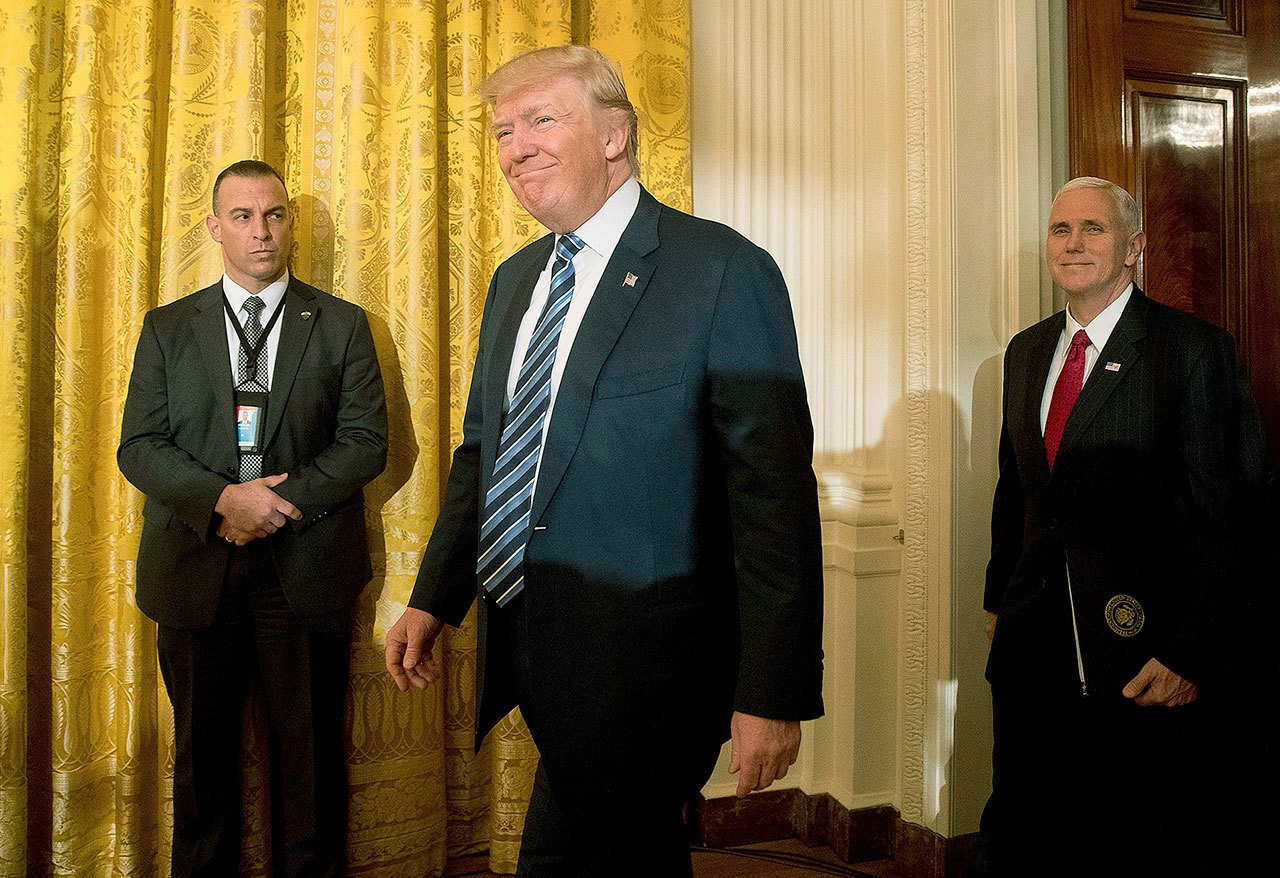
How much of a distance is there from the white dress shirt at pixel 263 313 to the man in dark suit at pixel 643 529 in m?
1.22

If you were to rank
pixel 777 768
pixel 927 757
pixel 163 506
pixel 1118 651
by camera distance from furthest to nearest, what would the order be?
pixel 927 757
pixel 163 506
pixel 1118 651
pixel 777 768

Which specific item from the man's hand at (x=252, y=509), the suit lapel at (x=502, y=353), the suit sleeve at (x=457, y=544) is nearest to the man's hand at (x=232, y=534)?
the man's hand at (x=252, y=509)

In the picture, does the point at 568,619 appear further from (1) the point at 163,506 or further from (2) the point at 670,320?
(1) the point at 163,506

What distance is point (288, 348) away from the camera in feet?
8.16

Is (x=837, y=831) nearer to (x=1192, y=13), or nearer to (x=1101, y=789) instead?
(x=1101, y=789)

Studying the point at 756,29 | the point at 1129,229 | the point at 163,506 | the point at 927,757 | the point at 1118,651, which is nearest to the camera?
the point at 1118,651

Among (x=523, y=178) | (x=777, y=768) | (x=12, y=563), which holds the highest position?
(x=523, y=178)

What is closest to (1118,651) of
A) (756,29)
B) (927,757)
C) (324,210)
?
(927,757)

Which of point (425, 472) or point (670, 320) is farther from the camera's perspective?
point (425, 472)

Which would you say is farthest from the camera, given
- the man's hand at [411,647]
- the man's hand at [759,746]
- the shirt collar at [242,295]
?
the shirt collar at [242,295]

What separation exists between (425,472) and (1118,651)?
6.00 ft

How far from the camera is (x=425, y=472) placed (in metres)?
2.76

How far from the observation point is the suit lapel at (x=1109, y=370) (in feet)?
6.64

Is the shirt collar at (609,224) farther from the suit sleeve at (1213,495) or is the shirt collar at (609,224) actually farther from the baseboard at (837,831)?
the baseboard at (837,831)
